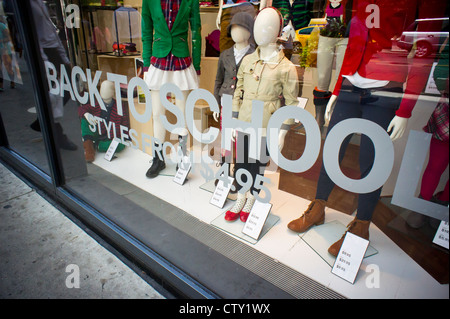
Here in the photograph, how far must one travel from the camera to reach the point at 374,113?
1188 millimetres

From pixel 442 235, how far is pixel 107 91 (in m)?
1.93

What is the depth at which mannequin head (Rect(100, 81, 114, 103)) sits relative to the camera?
1856 millimetres

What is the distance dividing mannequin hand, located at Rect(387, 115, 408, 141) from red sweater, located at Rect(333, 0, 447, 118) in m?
0.02

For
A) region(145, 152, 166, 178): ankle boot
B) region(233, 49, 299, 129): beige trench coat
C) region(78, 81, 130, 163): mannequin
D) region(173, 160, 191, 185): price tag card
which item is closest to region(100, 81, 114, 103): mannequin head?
region(78, 81, 130, 163): mannequin

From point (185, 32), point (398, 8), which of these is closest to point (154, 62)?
point (185, 32)

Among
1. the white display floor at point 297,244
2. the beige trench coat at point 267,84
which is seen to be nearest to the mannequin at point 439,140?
the white display floor at point 297,244

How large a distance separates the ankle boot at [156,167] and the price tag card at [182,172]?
0.41ft

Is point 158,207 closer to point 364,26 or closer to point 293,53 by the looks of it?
point 293,53

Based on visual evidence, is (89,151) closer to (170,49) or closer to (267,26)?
(170,49)

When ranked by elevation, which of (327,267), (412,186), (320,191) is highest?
(412,186)

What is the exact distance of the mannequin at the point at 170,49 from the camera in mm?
1698

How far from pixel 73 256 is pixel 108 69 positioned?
1.20 metres

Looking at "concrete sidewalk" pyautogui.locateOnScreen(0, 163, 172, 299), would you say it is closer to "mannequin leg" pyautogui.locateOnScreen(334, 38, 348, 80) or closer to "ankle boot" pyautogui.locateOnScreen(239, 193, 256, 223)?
"ankle boot" pyautogui.locateOnScreen(239, 193, 256, 223)

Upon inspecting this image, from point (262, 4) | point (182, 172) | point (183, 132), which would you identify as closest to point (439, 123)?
point (262, 4)
